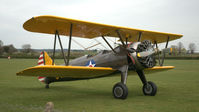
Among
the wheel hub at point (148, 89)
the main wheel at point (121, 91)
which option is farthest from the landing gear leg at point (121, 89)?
the wheel hub at point (148, 89)

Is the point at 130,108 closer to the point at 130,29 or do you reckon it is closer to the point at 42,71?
the point at 42,71

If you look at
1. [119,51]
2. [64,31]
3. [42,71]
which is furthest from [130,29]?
[42,71]

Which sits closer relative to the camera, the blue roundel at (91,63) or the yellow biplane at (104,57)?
the yellow biplane at (104,57)

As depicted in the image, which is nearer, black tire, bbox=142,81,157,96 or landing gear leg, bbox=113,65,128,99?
landing gear leg, bbox=113,65,128,99

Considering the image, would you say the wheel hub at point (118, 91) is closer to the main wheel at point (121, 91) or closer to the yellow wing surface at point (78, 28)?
the main wheel at point (121, 91)

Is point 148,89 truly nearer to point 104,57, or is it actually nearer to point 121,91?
point 121,91

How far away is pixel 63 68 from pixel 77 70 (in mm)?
587

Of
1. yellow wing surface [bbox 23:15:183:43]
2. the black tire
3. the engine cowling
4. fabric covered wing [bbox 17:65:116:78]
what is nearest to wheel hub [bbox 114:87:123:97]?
fabric covered wing [bbox 17:65:116:78]

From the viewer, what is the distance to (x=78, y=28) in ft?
26.8

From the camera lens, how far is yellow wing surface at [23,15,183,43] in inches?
267

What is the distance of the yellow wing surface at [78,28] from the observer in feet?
22.3

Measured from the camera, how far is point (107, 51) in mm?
8219

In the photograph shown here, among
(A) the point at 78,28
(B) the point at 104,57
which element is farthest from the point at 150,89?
(A) the point at 78,28

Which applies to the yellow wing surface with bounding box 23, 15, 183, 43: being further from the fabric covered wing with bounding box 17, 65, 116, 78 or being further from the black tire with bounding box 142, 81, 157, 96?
the black tire with bounding box 142, 81, 157, 96
